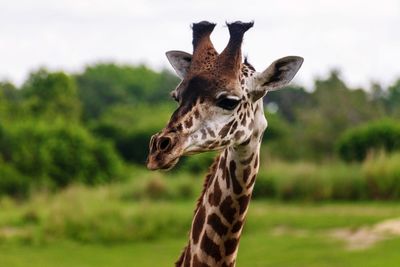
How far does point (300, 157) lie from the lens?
4184cm

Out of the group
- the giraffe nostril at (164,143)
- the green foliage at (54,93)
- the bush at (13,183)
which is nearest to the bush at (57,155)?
the bush at (13,183)

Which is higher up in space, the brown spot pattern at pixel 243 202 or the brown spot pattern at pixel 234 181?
the brown spot pattern at pixel 234 181

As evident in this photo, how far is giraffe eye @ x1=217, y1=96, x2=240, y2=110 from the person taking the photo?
5.52m

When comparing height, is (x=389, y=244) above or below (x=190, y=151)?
above

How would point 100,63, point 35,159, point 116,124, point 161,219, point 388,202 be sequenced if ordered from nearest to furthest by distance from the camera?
point 161,219 < point 388,202 < point 35,159 < point 116,124 < point 100,63

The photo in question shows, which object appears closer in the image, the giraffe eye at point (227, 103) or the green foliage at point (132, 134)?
the giraffe eye at point (227, 103)

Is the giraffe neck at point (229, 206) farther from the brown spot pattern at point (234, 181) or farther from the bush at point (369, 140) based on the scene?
the bush at point (369, 140)

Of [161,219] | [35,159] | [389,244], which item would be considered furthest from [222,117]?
[35,159]

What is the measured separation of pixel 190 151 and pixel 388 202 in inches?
906

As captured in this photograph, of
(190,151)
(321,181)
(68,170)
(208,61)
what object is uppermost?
(68,170)

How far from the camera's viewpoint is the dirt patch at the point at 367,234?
22188 mm

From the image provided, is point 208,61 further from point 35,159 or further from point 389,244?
point 35,159

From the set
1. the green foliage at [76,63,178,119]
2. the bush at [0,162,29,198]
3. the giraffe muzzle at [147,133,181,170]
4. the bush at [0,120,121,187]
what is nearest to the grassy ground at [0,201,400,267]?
the bush at [0,162,29,198]

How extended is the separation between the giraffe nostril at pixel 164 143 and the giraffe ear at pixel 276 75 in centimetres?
76
